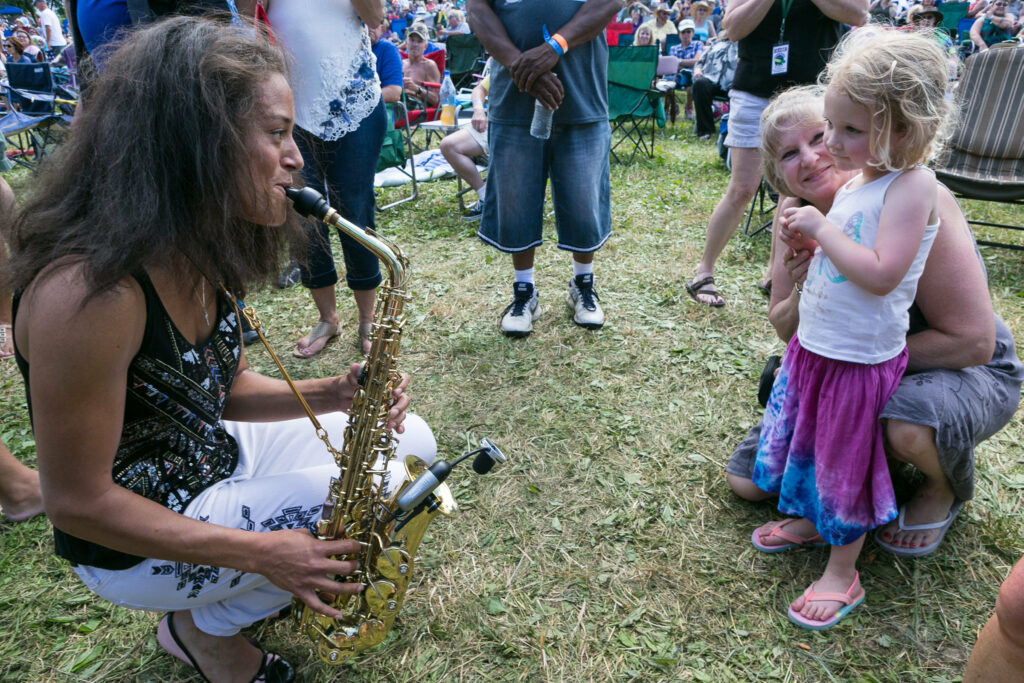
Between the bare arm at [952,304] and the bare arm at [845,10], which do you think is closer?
the bare arm at [952,304]

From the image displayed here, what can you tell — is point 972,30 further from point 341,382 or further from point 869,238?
point 341,382

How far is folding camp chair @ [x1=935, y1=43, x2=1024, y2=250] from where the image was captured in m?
3.97

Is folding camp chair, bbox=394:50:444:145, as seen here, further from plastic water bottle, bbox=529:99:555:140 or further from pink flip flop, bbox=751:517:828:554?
pink flip flop, bbox=751:517:828:554

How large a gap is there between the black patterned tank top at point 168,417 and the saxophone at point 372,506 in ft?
0.48

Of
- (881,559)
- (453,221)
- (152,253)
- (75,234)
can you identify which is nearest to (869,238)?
(881,559)

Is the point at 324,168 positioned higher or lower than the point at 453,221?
higher

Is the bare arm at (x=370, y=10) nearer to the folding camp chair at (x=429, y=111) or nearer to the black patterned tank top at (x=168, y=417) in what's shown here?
the black patterned tank top at (x=168, y=417)

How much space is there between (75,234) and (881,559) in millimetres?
2405

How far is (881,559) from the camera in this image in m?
2.04

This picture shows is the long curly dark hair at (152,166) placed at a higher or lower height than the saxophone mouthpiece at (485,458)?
higher

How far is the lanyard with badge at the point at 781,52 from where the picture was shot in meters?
3.37

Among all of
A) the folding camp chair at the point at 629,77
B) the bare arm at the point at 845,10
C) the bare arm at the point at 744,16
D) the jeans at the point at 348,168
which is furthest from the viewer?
the folding camp chair at the point at 629,77

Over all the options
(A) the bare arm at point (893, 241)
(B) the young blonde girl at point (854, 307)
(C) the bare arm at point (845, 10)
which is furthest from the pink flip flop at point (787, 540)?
(C) the bare arm at point (845, 10)

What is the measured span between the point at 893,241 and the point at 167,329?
1.72m
